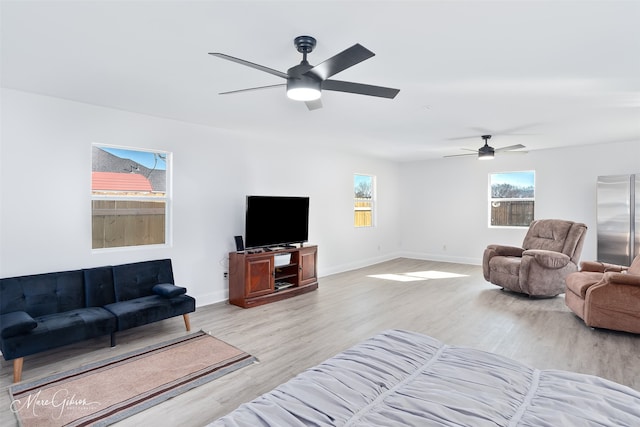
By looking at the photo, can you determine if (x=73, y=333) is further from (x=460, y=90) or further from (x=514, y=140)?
(x=514, y=140)

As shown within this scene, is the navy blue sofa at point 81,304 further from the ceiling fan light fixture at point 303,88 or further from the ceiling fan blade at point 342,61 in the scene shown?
the ceiling fan blade at point 342,61

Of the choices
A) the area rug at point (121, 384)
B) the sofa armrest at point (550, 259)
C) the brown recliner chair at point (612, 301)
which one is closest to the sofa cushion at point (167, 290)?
the area rug at point (121, 384)

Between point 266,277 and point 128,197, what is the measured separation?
6.69ft

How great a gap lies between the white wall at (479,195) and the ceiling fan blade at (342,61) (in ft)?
21.1

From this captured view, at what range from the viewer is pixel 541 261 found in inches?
193

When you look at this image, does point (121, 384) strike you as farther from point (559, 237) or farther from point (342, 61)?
point (559, 237)

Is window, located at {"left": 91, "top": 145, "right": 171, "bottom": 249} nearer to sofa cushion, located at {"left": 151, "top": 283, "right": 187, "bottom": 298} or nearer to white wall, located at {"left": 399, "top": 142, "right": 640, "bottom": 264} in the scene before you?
sofa cushion, located at {"left": 151, "top": 283, "right": 187, "bottom": 298}

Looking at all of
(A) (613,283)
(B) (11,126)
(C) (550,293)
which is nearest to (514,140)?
(C) (550,293)

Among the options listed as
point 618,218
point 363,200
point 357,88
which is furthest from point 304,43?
point 618,218

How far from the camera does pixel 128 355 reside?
126 inches

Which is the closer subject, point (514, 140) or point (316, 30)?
point (316, 30)

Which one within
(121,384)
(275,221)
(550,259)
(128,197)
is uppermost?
(128,197)

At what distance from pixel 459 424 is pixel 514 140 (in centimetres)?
582

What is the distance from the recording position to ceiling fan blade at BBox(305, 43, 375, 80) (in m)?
1.83
